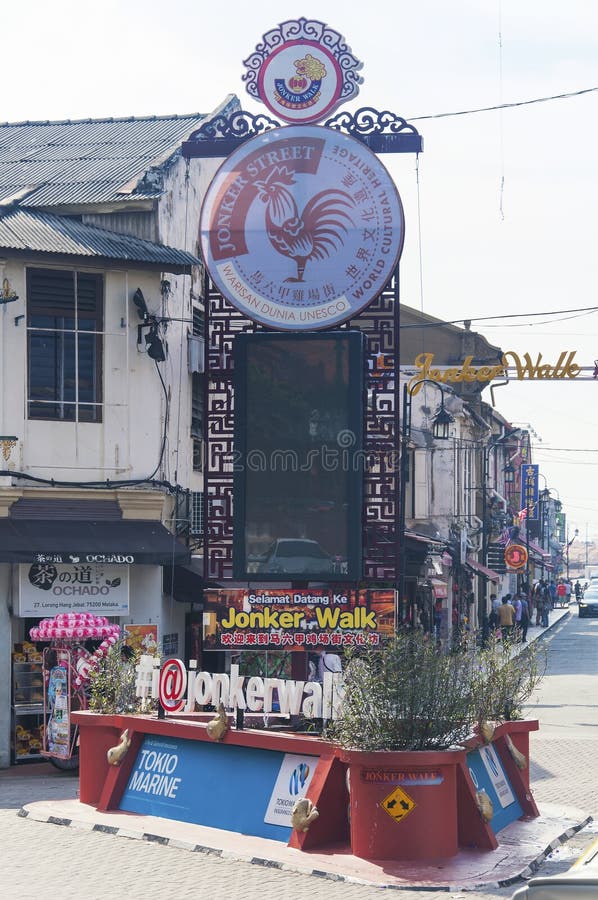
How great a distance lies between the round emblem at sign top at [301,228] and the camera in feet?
58.5

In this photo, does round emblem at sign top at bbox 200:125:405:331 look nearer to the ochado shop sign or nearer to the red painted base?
the ochado shop sign

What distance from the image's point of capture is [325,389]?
695 inches

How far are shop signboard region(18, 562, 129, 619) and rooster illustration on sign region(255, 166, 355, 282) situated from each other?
7.00m

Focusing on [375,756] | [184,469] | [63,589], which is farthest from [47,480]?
[375,756]

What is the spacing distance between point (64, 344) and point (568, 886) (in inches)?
668

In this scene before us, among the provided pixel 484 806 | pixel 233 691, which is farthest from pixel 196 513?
pixel 484 806

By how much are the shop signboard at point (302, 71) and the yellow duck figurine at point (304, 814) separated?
30.8 ft

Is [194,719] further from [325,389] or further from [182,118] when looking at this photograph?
[182,118]

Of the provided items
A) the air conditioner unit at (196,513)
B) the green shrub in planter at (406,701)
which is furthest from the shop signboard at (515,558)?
the green shrub in planter at (406,701)

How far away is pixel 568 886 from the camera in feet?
23.5

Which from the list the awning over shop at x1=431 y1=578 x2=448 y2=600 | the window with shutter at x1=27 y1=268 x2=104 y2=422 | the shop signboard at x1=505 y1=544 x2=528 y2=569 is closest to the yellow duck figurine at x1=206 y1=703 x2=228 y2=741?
the window with shutter at x1=27 y1=268 x2=104 y2=422

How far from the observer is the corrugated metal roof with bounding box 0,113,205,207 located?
25.2 m

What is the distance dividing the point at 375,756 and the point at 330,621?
4.80m

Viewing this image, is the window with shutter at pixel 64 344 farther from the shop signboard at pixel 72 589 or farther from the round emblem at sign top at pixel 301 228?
the round emblem at sign top at pixel 301 228
